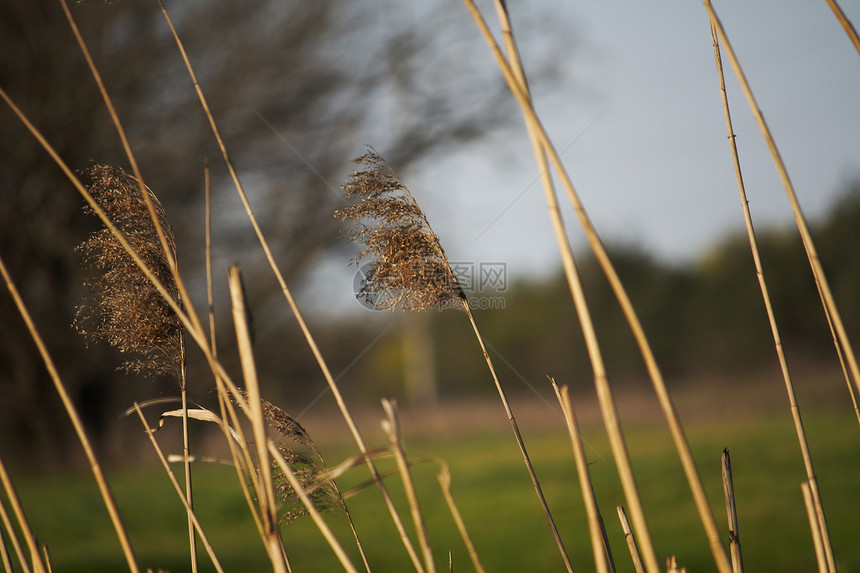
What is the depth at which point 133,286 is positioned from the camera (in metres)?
0.98

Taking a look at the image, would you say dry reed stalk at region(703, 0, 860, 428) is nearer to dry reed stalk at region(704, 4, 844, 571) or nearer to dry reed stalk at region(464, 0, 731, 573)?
dry reed stalk at region(704, 4, 844, 571)

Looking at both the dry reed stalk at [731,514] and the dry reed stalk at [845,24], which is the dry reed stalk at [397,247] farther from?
the dry reed stalk at [845,24]

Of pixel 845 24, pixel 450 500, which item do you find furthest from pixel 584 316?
pixel 845 24

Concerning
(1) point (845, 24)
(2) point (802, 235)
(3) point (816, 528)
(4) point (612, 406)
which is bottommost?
(3) point (816, 528)

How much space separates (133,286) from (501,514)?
6028 millimetres

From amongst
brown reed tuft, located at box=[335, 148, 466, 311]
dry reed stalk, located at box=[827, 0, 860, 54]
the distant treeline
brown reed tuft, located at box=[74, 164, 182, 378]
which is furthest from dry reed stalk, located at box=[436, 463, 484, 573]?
the distant treeline

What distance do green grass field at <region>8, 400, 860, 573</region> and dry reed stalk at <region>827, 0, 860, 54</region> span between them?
8.36ft

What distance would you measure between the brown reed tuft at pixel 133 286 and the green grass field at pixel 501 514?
8.05 feet

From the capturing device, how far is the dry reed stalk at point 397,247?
1037 millimetres

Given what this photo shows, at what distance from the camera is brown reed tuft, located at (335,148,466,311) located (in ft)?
3.40

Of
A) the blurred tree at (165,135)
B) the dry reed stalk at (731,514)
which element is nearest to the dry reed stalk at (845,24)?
the dry reed stalk at (731,514)

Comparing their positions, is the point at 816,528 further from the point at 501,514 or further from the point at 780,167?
the point at 501,514

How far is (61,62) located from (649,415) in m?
11.4

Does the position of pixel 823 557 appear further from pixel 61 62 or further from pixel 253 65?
pixel 61 62
